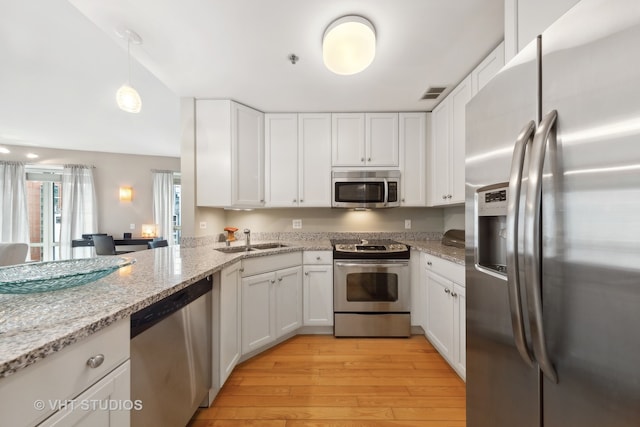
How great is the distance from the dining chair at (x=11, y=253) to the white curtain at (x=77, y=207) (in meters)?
3.07

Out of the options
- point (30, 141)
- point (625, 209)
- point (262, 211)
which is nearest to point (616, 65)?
point (625, 209)

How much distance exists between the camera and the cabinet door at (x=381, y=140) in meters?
2.80

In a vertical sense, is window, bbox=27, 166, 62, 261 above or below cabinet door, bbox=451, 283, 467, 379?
above

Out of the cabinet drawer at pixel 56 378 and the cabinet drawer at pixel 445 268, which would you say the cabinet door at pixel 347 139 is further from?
the cabinet drawer at pixel 56 378

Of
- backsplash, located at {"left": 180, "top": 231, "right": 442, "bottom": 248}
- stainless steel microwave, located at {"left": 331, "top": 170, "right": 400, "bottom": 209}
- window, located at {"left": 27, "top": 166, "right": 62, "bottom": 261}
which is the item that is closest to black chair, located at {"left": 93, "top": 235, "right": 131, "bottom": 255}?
window, located at {"left": 27, "top": 166, "right": 62, "bottom": 261}

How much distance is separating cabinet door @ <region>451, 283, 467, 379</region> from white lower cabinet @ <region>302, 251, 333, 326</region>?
3.60 feet

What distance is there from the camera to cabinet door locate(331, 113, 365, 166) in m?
2.81

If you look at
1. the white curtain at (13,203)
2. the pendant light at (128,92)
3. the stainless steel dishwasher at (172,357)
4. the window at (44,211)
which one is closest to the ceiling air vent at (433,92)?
the pendant light at (128,92)

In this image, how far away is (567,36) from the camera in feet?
1.96

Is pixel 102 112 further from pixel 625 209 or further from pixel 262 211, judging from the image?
pixel 625 209

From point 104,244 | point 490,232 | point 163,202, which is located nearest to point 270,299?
point 490,232

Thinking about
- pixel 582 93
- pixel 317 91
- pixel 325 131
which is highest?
pixel 317 91

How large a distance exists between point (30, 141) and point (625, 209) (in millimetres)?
7636

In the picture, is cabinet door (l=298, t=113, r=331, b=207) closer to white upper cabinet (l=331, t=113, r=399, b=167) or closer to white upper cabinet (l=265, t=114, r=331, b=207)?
white upper cabinet (l=265, t=114, r=331, b=207)
